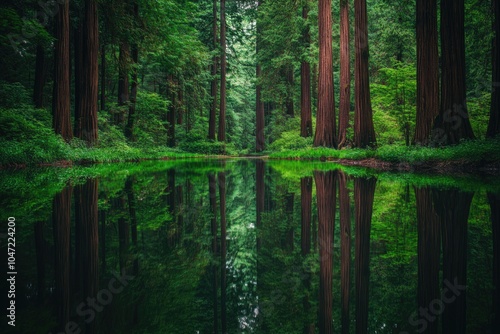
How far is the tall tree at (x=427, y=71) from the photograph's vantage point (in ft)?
30.6

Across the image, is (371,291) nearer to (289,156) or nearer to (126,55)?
(126,55)

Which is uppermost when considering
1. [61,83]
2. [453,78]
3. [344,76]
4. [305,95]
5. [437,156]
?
[305,95]

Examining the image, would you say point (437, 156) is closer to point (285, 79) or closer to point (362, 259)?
point (362, 259)

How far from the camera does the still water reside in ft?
4.42

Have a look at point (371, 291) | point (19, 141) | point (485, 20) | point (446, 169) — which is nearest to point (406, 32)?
point (485, 20)

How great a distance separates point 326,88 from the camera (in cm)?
1566

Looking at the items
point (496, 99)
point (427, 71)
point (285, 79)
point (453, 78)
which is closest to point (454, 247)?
point (496, 99)

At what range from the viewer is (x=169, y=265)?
Result: 1.94m

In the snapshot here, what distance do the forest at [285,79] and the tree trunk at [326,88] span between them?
48mm

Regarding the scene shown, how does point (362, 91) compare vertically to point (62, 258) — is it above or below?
above

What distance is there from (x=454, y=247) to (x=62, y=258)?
7.83ft

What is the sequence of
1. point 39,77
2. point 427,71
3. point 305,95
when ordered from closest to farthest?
point 427,71 → point 39,77 → point 305,95

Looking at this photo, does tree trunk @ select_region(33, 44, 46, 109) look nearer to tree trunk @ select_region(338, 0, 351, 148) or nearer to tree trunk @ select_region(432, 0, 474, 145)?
tree trunk @ select_region(338, 0, 351, 148)

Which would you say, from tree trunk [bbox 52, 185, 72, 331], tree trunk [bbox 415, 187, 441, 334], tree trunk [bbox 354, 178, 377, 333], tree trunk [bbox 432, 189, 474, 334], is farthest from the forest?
tree trunk [bbox 52, 185, 72, 331]
